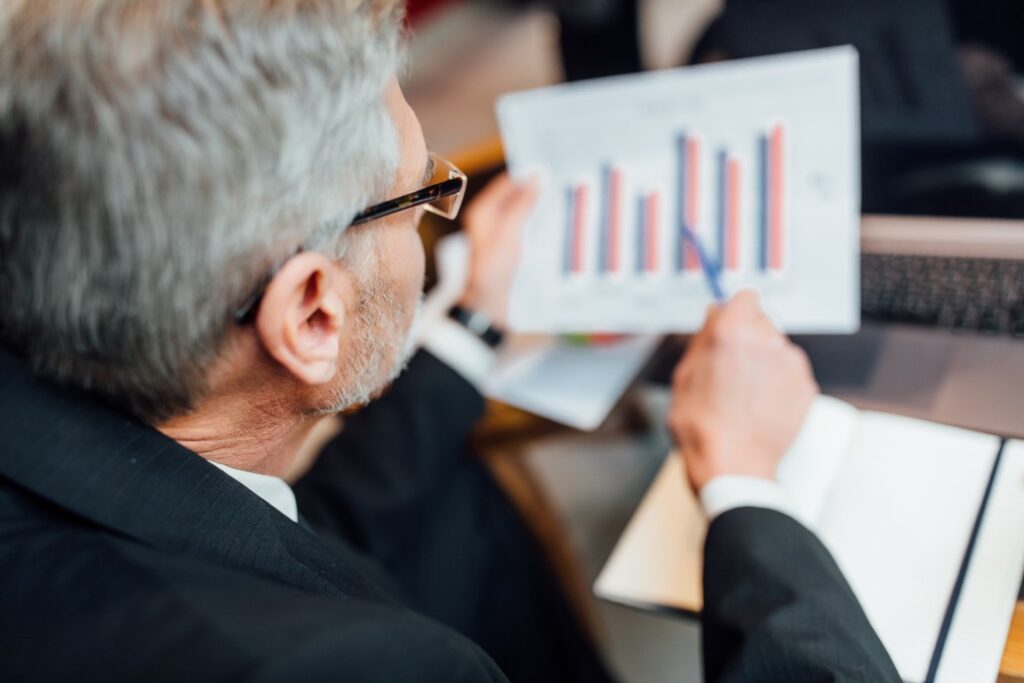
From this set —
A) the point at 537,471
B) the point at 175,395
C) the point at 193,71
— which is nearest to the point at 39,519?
the point at 175,395

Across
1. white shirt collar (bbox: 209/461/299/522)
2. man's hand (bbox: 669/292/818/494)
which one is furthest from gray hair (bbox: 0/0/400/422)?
man's hand (bbox: 669/292/818/494)

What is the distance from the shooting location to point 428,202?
2.12 feet

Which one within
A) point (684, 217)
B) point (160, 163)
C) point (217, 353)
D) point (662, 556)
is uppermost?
point (160, 163)

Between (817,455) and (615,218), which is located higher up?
(615,218)

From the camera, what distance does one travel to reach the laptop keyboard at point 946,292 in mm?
859

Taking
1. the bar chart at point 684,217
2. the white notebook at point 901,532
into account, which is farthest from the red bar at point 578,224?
the white notebook at point 901,532

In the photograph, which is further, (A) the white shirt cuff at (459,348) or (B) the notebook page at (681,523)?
(A) the white shirt cuff at (459,348)

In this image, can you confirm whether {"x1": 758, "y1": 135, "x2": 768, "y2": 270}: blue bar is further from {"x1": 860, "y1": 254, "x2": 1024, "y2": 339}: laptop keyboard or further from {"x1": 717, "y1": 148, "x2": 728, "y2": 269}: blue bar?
{"x1": 860, "y1": 254, "x2": 1024, "y2": 339}: laptop keyboard

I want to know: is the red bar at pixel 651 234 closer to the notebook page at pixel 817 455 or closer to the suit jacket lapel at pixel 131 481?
the notebook page at pixel 817 455

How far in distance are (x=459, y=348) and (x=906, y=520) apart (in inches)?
20.1

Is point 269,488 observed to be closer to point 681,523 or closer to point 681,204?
point 681,523

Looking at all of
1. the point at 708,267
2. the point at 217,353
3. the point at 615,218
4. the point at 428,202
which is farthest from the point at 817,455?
the point at 217,353

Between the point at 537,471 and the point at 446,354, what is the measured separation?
80 centimetres

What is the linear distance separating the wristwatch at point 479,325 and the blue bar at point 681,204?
0.25m
